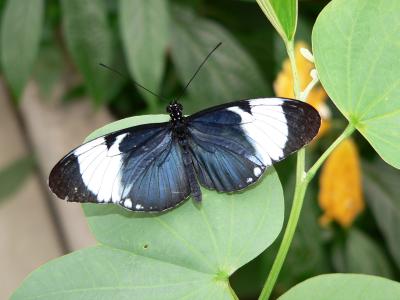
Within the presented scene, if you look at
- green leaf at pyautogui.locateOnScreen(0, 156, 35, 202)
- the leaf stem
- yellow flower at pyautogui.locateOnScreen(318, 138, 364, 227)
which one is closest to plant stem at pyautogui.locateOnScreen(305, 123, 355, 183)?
the leaf stem

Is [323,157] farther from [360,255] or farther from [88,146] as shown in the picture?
[360,255]

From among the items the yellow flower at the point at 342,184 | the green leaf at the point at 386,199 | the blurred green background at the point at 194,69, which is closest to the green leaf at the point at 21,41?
the blurred green background at the point at 194,69

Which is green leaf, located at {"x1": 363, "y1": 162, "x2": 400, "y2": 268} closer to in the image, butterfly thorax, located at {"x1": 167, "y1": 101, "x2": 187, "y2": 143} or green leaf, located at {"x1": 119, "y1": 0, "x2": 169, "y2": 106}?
green leaf, located at {"x1": 119, "y1": 0, "x2": 169, "y2": 106}

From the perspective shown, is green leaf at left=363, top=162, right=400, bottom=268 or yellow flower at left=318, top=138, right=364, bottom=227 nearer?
yellow flower at left=318, top=138, right=364, bottom=227

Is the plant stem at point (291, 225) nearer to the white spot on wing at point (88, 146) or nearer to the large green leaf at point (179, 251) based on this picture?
the large green leaf at point (179, 251)

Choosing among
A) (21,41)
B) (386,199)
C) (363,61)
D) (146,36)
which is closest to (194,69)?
(146,36)

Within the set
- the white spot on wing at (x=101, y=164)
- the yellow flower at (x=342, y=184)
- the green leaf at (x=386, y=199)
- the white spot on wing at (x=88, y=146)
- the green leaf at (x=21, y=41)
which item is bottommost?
the green leaf at (x=386, y=199)
